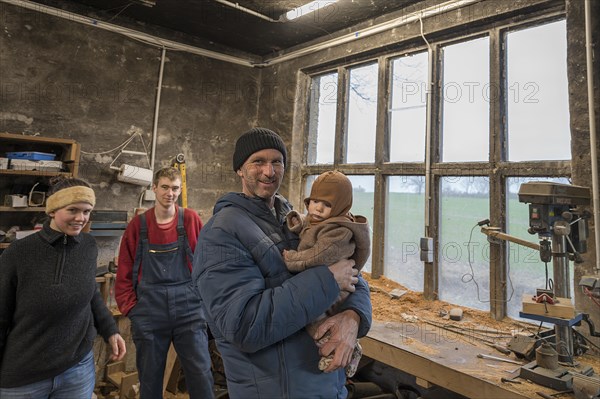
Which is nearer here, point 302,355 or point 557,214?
point 302,355

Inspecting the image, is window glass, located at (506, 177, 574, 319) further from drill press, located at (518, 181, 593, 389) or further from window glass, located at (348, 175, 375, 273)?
window glass, located at (348, 175, 375, 273)

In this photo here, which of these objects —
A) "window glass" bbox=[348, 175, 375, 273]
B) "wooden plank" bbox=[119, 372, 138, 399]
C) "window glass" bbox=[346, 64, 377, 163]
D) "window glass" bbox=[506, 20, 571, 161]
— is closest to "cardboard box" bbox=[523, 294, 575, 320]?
"window glass" bbox=[506, 20, 571, 161]

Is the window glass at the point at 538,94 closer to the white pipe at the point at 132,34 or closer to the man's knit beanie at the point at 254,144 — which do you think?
the man's knit beanie at the point at 254,144

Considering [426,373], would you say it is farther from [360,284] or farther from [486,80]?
[486,80]

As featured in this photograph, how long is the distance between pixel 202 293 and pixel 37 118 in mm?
2797

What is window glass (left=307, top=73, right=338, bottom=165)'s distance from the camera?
3.56 m

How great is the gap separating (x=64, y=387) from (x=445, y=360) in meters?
1.77

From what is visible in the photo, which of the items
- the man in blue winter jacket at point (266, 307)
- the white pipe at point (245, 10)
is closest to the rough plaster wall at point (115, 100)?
the white pipe at point (245, 10)

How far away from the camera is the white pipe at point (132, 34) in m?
2.88

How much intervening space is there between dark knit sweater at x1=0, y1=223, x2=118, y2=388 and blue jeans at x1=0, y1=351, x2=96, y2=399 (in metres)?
0.03

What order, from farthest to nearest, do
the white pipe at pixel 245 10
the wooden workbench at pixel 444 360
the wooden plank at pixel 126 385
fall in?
1. the white pipe at pixel 245 10
2. the wooden plank at pixel 126 385
3. the wooden workbench at pixel 444 360

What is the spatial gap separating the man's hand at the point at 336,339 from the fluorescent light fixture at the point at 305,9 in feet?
8.64

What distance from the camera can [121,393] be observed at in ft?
9.19

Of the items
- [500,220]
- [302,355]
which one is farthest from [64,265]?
[500,220]
